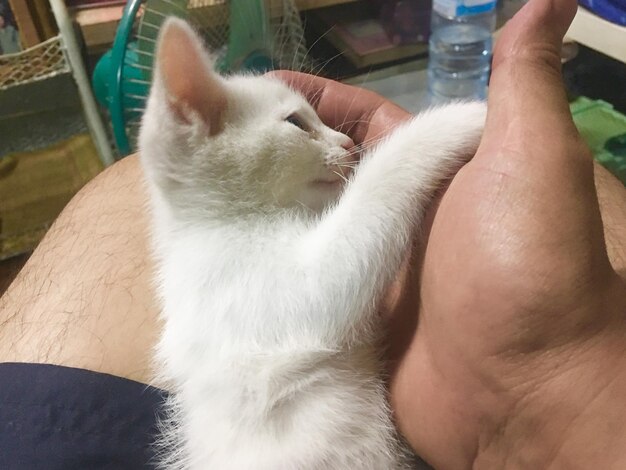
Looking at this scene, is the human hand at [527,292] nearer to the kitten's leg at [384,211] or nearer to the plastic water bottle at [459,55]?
the kitten's leg at [384,211]

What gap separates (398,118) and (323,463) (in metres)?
0.64

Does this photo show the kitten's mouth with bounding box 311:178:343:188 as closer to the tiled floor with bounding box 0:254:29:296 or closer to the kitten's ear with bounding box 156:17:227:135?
the kitten's ear with bounding box 156:17:227:135

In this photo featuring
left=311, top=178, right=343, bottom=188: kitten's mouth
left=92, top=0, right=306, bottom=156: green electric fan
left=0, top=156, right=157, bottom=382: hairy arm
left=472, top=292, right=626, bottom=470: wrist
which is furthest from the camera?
left=92, top=0, right=306, bottom=156: green electric fan

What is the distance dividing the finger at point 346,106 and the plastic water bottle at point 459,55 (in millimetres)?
1168

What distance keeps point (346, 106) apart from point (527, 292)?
63 cm

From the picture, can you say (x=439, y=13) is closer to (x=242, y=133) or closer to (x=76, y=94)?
(x=76, y=94)

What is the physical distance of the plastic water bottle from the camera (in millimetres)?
2318

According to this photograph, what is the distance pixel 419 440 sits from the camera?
2.79ft

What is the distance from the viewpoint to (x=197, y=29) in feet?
4.91

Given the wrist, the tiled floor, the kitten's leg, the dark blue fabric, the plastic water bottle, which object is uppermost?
the kitten's leg

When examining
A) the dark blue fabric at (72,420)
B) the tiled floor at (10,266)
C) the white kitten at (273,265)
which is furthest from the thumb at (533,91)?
the tiled floor at (10,266)

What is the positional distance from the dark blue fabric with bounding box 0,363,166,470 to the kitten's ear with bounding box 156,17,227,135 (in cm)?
47

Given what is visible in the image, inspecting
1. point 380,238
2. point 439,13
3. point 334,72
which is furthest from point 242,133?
point 439,13

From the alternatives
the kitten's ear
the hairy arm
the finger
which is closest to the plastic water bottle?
the finger
